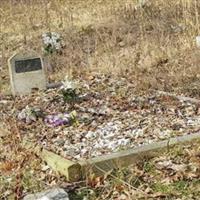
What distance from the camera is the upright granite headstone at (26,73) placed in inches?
314

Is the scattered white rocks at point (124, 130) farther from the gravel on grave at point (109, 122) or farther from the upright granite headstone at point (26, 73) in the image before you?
the upright granite headstone at point (26, 73)

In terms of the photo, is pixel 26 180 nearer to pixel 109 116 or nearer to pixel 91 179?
pixel 91 179

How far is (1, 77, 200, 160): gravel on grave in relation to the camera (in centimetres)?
557

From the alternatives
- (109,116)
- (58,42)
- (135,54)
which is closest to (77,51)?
(58,42)

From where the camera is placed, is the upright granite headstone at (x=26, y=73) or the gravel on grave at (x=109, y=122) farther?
the upright granite headstone at (x=26, y=73)

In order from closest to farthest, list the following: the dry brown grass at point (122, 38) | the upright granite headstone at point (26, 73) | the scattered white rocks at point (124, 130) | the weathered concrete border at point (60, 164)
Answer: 1. the weathered concrete border at point (60, 164)
2. the scattered white rocks at point (124, 130)
3. the upright granite headstone at point (26, 73)
4. the dry brown grass at point (122, 38)

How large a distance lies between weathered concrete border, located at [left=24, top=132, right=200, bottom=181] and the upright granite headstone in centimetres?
283

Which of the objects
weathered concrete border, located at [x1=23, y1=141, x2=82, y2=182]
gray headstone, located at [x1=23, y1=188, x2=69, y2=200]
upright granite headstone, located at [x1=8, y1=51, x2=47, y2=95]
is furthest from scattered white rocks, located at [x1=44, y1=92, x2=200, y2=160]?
upright granite headstone, located at [x1=8, y1=51, x2=47, y2=95]

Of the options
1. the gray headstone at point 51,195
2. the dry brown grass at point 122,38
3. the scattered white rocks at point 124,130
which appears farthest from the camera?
the dry brown grass at point 122,38

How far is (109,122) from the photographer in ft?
20.7

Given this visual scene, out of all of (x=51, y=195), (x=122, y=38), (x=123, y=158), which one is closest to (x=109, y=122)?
(x=123, y=158)

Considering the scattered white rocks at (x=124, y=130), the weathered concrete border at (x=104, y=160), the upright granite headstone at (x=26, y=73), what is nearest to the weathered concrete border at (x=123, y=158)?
the weathered concrete border at (x=104, y=160)

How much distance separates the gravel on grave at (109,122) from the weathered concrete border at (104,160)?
23 cm

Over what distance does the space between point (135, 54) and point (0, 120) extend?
3589 mm
